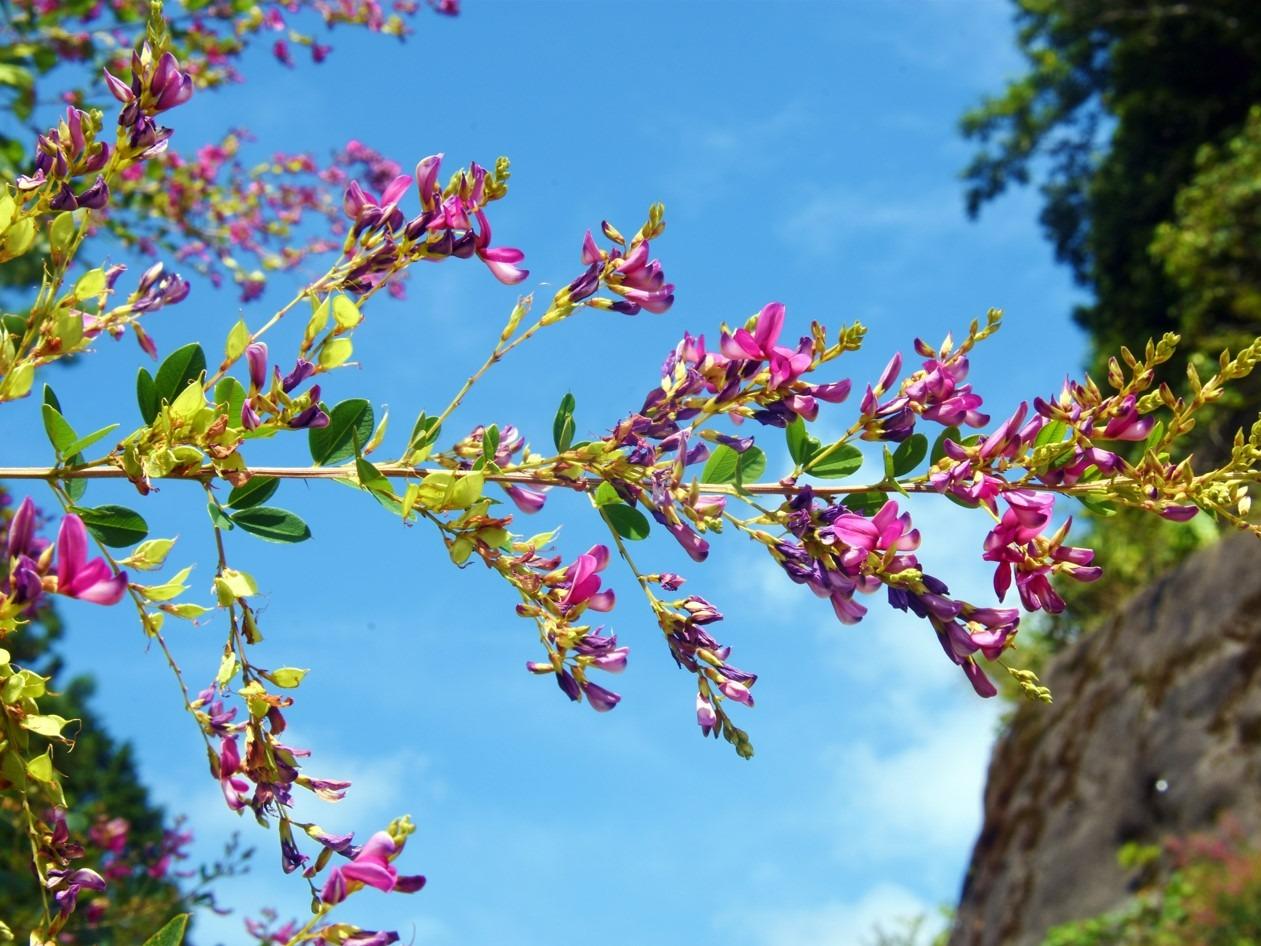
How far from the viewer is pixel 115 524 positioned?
67.9 inches

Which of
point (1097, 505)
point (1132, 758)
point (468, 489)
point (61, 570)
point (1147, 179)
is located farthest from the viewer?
point (1147, 179)

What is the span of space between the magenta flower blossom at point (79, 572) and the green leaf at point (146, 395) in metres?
0.28

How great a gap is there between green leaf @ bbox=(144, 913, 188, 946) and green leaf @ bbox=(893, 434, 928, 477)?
3.71ft

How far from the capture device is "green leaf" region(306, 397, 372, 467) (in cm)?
176

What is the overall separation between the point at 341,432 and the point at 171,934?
70 centimetres

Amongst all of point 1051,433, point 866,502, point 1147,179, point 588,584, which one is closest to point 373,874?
point 588,584

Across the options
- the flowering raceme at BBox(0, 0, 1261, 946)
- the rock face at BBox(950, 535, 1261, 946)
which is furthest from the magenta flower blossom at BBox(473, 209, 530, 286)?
the rock face at BBox(950, 535, 1261, 946)

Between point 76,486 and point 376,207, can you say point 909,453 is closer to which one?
point 376,207

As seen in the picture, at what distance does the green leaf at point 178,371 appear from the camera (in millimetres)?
1721

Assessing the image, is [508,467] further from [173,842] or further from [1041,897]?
[1041,897]

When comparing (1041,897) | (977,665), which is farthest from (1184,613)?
(977,665)

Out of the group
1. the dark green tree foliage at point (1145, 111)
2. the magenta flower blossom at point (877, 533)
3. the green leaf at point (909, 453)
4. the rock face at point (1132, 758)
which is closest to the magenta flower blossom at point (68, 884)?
the magenta flower blossom at point (877, 533)

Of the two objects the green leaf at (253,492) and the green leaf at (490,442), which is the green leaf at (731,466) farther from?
the green leaf at (253,492)

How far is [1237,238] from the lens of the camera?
15.4 m
